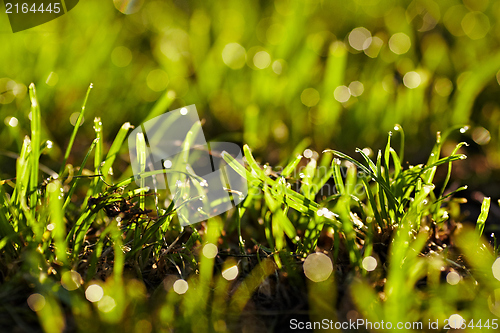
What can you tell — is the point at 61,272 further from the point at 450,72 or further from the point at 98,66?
the point at 450,72

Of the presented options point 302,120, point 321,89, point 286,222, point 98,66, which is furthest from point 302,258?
point 98,66

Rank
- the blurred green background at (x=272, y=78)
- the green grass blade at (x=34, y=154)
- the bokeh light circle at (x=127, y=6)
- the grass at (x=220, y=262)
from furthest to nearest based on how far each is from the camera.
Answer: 1. the bokeh light circle at (x=127, y=6)
2. the blurred green background at (x=272, y=78)
3. the green grass blade at (x=34, y=154)
4. the grass at (x=220, y=262)

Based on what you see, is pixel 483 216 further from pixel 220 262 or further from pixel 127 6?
pixel 127 6

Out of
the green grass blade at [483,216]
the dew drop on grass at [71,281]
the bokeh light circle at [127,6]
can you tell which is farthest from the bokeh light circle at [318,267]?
the bokeh light circle at [127,6]

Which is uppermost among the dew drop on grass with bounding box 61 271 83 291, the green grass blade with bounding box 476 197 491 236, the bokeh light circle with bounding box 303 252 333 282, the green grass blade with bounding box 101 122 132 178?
the green grass blade with bounding box 476 197 491 236

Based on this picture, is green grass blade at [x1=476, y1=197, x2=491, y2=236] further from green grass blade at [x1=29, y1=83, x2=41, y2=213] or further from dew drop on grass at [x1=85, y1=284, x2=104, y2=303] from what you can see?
green grass blade at [x1=29, y1=83, x2=41, y2=213]

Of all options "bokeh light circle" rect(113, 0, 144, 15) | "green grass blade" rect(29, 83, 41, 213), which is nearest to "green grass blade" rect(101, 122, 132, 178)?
"green grass blade" rect(29, 83, 41, 213)

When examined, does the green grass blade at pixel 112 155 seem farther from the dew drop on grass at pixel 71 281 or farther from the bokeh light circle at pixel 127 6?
the bokeh light circle at pixel 127 6
